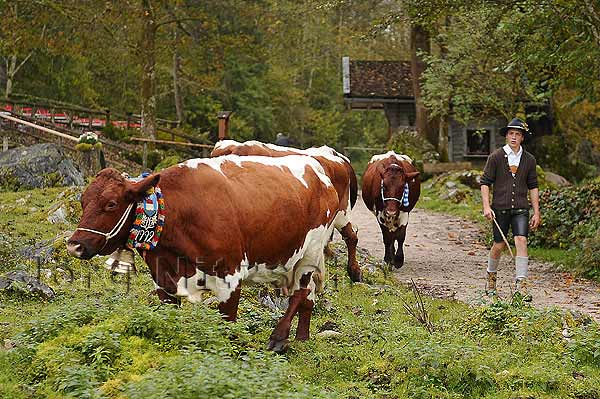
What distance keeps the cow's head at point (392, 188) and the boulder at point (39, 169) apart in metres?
8.42

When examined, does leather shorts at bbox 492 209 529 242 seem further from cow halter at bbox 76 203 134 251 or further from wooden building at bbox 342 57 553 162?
wooden building at bbox 342 57 553 162

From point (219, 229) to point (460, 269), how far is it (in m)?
8.63

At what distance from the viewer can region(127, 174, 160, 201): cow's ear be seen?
23.8ft

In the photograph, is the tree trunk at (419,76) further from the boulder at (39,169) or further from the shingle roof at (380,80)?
the boulder at (39,169)

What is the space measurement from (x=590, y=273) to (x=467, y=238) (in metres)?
5.93

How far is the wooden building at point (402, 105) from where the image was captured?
3819cm

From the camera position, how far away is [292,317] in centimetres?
816

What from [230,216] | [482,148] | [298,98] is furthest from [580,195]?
[298,98]

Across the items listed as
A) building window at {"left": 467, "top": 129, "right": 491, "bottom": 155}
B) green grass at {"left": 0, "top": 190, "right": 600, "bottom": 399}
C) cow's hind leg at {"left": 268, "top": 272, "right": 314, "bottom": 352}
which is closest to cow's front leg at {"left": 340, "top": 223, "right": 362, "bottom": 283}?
green grass at {"left": 0, "top": 190, "right": 600, "bottom": 399}

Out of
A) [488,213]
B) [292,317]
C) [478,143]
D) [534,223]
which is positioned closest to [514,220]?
[534,223]

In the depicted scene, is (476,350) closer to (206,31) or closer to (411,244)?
(411,244)

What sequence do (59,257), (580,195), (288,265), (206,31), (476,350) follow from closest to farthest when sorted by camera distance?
(476,350), (288,265), (59,257), (580,195), (206,31)

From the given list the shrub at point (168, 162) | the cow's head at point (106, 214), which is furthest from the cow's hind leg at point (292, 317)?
the shrub at point (168, 162)

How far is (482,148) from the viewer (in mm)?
39250
